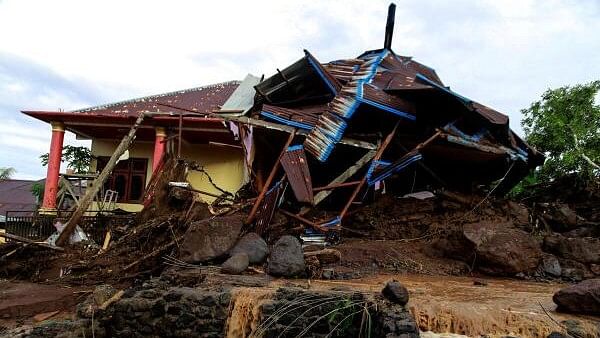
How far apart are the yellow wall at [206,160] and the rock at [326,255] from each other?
7.42 meters

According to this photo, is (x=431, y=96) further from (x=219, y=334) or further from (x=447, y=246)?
(x=219, y=334)

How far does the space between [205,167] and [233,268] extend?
9.04 m

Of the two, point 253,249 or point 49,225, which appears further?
point 49,225

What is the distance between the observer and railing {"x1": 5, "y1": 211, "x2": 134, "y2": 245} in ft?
39.1

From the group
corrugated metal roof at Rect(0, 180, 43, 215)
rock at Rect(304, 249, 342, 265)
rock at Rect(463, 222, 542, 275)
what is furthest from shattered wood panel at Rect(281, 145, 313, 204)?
corrugated metal roof at Rect(0, 180, 43, 215)

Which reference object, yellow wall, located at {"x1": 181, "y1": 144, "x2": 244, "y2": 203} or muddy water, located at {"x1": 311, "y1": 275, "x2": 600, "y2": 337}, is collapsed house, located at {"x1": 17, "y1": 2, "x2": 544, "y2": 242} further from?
muddy water, located at {"x1": 311, "y1": 275, "x2": 600, "y2": 337}

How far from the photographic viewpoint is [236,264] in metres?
7.39

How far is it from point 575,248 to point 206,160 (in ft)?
37.7

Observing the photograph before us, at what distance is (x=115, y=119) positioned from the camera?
47.3 feet

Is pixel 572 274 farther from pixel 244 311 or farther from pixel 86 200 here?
pixel 86 200

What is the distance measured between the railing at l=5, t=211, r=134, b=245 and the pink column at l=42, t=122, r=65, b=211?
1.89 metres

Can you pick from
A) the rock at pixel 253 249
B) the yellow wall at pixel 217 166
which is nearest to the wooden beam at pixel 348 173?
the rock at pixel 253 249

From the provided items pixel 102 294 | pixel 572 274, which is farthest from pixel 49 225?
pixel 572 274

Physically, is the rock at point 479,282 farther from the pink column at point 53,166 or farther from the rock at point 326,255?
the pink column at point 53,166
